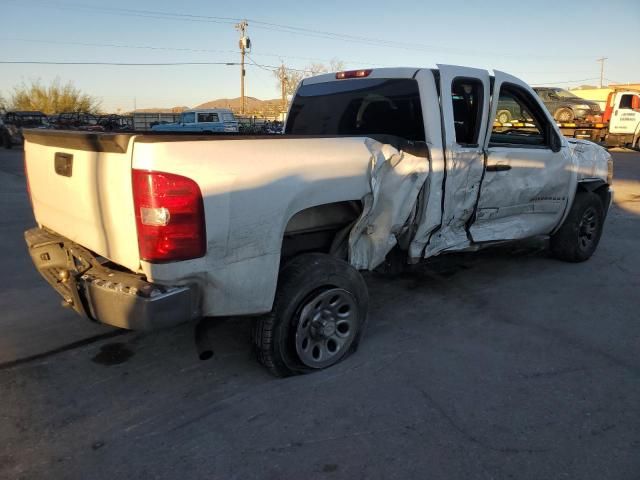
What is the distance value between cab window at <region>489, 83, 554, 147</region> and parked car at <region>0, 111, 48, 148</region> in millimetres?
23922

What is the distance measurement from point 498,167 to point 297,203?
2.17m

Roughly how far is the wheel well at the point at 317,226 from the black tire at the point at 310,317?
0.51ft

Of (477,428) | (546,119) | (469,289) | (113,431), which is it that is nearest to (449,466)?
(477,428)

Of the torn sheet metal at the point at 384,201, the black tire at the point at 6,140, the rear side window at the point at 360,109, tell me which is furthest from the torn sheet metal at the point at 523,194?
the black tire at the point at 6,140

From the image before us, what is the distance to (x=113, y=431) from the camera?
2686mm

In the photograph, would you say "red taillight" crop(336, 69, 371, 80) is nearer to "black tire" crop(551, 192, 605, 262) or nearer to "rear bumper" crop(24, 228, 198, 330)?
"rear bumper" crop(24, 228, 198, 330)

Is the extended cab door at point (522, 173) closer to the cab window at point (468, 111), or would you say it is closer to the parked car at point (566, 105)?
the cab window at point (468, 111)

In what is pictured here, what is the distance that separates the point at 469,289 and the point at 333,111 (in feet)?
7.06

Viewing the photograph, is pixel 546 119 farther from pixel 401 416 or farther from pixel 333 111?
pixel 401 416

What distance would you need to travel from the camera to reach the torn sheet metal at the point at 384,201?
336cm

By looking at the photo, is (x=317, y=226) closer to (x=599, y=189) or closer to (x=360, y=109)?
(x=360, y=109)

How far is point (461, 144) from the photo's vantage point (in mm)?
3971

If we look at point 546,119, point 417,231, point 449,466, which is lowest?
point 449,466

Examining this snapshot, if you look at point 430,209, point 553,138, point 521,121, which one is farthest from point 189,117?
point 430,209
